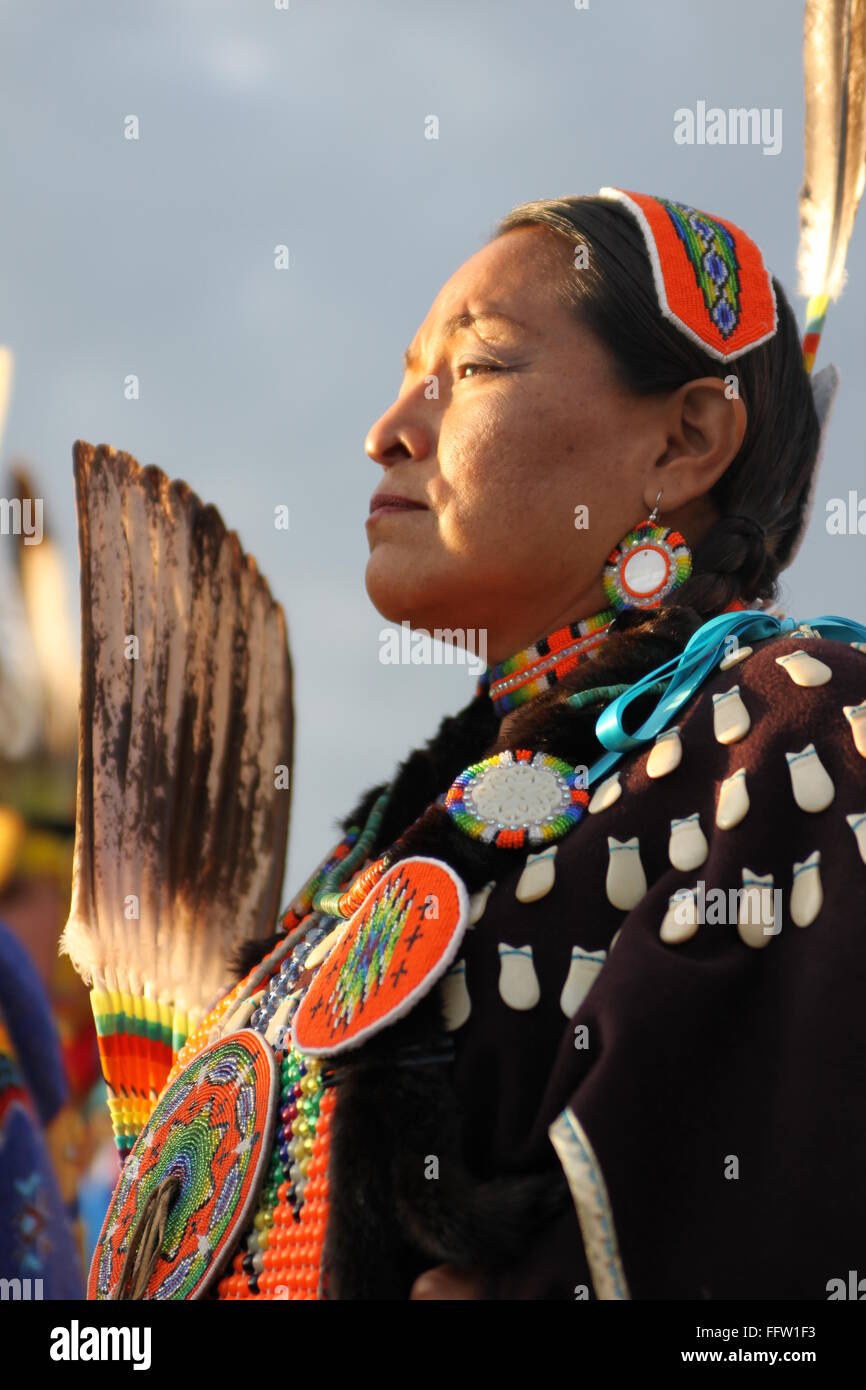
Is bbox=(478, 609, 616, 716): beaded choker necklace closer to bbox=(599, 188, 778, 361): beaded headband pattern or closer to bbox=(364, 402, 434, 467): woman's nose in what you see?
bbox=(364, 402, 434, 467): woman's nose

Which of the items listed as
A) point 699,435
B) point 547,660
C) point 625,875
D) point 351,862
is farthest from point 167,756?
point 625,875

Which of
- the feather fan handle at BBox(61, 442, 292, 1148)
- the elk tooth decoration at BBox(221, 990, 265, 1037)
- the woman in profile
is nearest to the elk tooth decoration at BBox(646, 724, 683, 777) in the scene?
the woman in profile

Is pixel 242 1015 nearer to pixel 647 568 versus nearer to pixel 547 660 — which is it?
pixel 547 660

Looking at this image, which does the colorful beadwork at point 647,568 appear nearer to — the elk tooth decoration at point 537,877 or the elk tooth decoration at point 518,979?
the elk tooth decoration at point 537,877

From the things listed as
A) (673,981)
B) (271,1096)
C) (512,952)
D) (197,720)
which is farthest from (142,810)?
(673,981)

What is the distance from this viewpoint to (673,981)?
1.65 metres

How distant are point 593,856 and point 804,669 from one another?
321 mm

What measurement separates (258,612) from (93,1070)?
1.68 m

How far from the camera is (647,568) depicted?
7.65 feet

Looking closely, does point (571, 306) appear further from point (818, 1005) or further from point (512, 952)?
point (818, 1005)

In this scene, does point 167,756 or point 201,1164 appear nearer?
point 201,1164

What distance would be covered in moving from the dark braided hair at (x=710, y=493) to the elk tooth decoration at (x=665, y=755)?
7.7 inches

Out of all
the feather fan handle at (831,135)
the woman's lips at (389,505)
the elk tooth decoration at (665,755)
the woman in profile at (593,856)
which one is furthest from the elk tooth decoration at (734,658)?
the feather fan handle at (831,135)

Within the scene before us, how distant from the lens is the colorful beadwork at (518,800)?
1.97 meters
